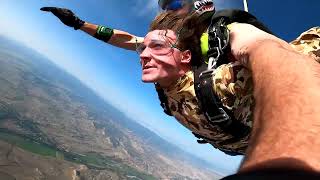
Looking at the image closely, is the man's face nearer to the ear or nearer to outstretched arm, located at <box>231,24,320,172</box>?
the ear

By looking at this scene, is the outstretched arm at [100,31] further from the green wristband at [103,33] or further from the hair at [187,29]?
the hair at [187,29]

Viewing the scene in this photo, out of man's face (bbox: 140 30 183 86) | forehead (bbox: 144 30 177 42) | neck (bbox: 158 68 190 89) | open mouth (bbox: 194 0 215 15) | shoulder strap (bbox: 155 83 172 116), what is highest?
open mouth (bbox: 194 0 215 15)

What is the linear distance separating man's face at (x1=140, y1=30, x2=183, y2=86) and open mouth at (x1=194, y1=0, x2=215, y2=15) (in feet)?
1.25

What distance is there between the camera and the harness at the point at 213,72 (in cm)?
248

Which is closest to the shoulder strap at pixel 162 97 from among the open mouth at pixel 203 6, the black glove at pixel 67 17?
the open mouth at pixel 203 6

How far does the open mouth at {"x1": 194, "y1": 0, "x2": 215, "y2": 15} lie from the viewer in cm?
315

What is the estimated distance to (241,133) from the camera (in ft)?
8.88

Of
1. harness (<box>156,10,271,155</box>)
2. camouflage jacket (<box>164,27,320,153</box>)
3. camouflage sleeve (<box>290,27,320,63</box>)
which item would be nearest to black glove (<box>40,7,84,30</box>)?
camouflage jacket (<box>164,27,320,153</box>)

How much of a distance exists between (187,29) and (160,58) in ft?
1.38

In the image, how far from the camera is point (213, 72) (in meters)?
2.50

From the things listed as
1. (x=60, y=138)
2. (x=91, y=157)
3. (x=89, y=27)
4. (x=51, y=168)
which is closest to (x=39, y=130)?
(x=60, y=138)

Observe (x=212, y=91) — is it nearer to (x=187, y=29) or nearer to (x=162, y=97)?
(x=162, y=97)

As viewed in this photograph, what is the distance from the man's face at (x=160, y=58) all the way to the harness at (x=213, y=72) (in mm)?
453

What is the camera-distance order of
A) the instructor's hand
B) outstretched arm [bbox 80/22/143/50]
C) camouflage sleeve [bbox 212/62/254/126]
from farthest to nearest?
outstretched arm [bbox 80/22/143/50]
camouflage sleeve [bbox 212/62/254/126]
the instructor's hand
